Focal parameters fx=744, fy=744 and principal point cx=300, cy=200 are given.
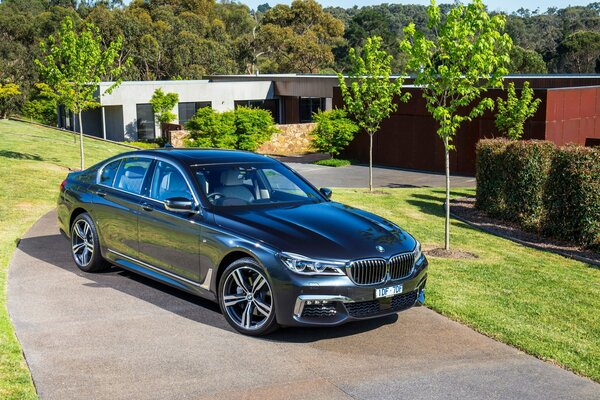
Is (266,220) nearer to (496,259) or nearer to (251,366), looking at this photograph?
(251,366)

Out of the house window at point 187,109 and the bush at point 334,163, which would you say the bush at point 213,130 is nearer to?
the bush at point 334,163

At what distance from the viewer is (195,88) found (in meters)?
47.7

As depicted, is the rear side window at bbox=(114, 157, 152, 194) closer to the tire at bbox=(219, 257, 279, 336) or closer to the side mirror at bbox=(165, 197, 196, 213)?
the side mirror at bbox=(165, 197, 196, 213)

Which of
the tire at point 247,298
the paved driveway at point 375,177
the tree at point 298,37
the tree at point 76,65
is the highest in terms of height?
the tree at point 298,37

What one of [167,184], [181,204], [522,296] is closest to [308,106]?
[522,296]

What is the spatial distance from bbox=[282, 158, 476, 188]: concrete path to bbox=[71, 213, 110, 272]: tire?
16.8 m

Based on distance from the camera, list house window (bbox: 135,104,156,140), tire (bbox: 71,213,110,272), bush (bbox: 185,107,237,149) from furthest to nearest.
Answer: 1. house window (bbox: 135,104,156,140)
2. bush (bbox: 185,107,237,149)
3. tire (bbox: 71,213,110,272)

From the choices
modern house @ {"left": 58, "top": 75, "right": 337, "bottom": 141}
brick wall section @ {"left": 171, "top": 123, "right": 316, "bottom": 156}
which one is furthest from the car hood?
modern house @ {"left": 58, "top": 75, "right": 337, "bottom": 141}

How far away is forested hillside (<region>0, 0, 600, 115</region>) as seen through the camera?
68.5 m

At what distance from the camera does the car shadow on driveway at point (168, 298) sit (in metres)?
7.38

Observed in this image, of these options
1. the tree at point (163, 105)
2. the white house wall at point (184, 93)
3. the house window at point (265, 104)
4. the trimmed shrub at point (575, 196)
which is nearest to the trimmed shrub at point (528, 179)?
the trimmed shrub at point (575, 196)

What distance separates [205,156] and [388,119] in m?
26.8

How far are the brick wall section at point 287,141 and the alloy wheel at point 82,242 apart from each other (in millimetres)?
29814

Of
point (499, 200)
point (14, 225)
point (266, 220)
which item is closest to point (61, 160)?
point (14, 225)
